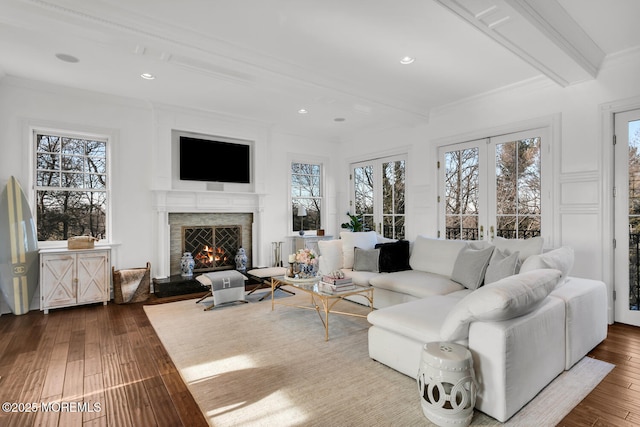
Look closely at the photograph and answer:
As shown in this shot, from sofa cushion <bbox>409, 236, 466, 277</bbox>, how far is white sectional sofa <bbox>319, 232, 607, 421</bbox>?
0.04 ft

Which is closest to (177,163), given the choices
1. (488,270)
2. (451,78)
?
(451,78)

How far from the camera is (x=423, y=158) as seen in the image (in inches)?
214

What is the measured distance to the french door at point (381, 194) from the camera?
19.4 feet

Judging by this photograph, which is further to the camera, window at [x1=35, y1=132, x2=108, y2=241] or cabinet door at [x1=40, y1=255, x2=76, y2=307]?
window at [x1=35, y1=132, x2=108, y2=241]

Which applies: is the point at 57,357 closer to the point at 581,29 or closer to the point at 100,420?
the point at 100,420

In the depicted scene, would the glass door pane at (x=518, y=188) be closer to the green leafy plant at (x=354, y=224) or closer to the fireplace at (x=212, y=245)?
the green leafy plant at (x=354, y=224)

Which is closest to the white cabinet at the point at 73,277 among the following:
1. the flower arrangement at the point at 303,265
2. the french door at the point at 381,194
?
the flower arrangement at the point at 303,265

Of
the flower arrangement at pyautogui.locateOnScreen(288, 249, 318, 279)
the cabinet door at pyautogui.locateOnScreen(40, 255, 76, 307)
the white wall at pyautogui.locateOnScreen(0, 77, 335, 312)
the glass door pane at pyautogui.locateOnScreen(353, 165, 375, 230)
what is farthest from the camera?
the glass door pane at pyautogui.locateOnScreen(353, 165, 375, 230)

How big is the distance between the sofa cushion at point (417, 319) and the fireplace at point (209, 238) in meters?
3.66

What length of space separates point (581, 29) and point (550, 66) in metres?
0.37

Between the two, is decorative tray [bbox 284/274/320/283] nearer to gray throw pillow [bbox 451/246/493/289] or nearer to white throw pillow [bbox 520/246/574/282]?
gray throw pillow [bbox 451/246/493/289]

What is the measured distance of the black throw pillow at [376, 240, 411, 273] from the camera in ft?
13.9

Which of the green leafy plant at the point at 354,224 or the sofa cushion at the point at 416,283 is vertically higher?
the green leafy plant at the point at 354,224

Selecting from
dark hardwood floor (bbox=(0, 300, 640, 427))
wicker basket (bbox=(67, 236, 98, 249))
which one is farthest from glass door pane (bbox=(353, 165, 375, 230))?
wicker basket (bbox=(67, 236, 98, 249))
